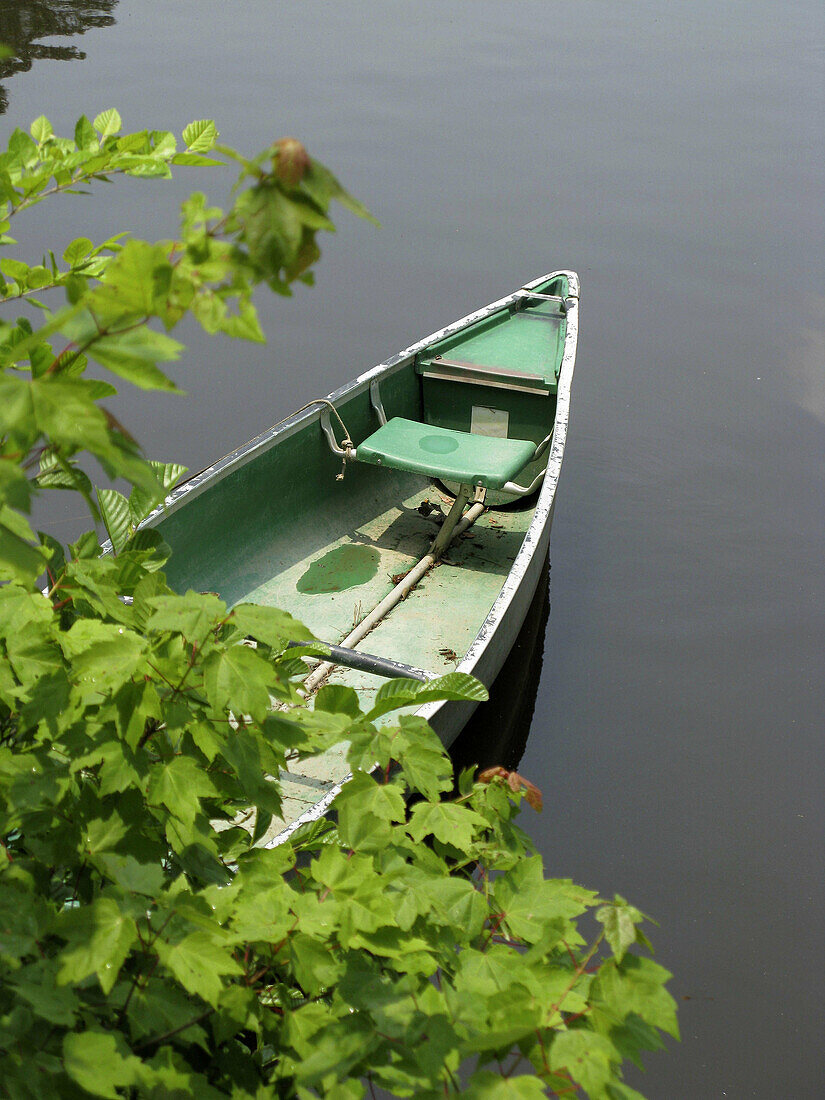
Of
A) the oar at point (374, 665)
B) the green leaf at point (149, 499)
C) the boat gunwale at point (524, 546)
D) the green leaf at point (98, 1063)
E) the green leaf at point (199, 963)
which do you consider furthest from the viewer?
the oar at point (374, 665)

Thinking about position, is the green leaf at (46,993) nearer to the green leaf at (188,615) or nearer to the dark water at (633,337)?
the green leaf at (188,615)

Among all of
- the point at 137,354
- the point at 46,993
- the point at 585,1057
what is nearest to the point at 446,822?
the point at 585,1057

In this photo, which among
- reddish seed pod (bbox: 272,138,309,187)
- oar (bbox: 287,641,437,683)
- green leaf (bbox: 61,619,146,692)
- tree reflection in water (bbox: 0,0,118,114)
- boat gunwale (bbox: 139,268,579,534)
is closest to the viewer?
reddish seed pod (bbox: 272,138,309,187)

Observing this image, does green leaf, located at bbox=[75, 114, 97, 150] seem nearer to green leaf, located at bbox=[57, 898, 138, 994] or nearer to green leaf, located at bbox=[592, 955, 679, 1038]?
green leaf, located at bbox=[57, 898, 138, 994]

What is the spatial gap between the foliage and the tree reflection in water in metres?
15.2

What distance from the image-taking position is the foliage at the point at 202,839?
1.19 metres

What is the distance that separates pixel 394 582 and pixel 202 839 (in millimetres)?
4399

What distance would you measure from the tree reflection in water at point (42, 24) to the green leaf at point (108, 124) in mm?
14543

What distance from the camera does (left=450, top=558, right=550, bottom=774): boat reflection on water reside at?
5.83m

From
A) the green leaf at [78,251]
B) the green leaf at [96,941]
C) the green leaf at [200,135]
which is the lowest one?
the green leaf at [96,941]

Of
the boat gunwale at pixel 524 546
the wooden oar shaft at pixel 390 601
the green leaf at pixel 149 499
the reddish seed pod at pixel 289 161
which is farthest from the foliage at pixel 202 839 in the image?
the wooden oar shaft at pixel 390 601

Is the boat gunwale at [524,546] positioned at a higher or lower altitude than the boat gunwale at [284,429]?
lower

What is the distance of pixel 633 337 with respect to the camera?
1028 centimetres

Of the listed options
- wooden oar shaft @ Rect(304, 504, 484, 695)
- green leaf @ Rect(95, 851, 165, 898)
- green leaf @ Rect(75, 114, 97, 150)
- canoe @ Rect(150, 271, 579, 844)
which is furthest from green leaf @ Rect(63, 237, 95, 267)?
wooden oar shaft @ Rect(304, 504, 484, 695)
